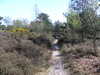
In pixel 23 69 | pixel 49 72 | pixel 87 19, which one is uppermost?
pixel 87 19

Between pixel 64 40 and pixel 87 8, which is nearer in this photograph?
pixel 87 8

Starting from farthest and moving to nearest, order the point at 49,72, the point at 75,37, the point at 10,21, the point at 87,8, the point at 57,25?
the point at 10,21
the point at 57,25
the point at 75,37
the point at 87,8
the point at 49,72

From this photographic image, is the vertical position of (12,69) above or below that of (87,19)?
below

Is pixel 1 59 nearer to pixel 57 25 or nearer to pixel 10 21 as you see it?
pixel 57 25

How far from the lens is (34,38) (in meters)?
31.7

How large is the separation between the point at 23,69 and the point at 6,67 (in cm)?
127

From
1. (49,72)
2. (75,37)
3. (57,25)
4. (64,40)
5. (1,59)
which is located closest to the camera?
(1,59)

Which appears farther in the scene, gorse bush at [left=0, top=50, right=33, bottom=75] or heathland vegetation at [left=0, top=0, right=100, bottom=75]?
heathland vegetation at [left=0, top=0, right=100, bottom=75]

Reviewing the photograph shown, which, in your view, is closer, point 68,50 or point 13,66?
point 13,66

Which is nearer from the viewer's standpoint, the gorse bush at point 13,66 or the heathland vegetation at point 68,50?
the gorse bush at point 13,66

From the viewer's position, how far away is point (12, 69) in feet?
31.2

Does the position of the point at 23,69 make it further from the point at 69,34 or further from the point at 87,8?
the point at 69,34

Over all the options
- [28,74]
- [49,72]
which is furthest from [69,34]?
[28,74]

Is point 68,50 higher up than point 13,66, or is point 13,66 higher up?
point 13,66
